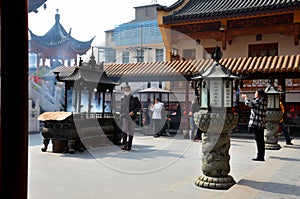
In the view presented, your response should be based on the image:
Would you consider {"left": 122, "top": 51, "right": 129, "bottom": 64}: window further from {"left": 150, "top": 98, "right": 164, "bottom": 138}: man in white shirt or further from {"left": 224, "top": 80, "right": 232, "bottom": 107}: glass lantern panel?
{"left": 224, "top": 80, "right": 232, "bottom": 107}: glass lantern panel

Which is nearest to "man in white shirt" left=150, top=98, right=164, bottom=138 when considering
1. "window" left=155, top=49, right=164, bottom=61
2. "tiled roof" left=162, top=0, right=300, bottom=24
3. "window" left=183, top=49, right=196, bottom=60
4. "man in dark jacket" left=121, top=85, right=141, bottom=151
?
"man in dark jacket" left=121, top=85, right=141, bottom=151

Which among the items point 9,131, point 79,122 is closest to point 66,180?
point 79,122

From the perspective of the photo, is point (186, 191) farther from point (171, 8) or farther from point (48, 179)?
point (171, 8)

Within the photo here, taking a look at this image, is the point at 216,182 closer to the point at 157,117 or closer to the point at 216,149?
the point at 216,149

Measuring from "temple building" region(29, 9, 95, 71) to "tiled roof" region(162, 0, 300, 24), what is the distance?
34.8 ft

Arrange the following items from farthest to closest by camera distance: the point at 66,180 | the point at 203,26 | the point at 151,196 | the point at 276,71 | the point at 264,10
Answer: the point at 203,26
the point at 264,10
the point at 276,71
the point at 66,180
the point at 151,196

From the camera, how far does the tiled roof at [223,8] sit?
44.9 feet

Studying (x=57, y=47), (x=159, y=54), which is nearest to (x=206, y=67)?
(x=57, y=47)

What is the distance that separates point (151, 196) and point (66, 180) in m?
1.51

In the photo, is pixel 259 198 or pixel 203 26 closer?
pixel 259 198

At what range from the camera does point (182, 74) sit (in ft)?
41.4

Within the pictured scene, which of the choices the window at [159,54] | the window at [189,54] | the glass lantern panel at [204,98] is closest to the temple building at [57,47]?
the window at [159,54]

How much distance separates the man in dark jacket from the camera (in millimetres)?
8477

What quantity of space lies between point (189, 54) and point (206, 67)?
5.35m
